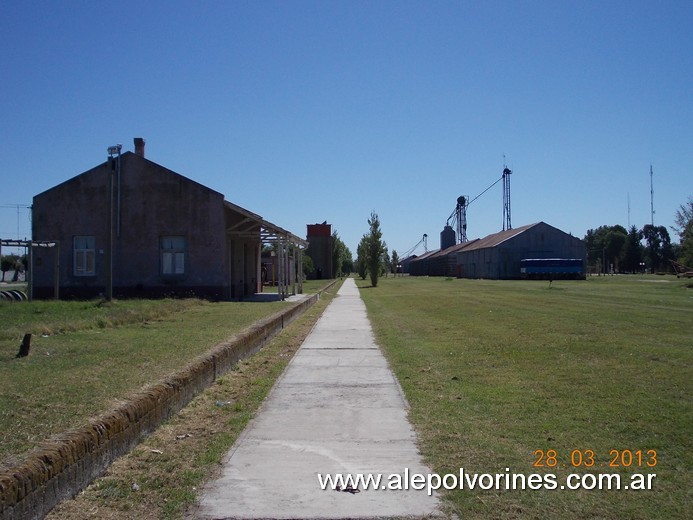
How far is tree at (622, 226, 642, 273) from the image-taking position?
132 m

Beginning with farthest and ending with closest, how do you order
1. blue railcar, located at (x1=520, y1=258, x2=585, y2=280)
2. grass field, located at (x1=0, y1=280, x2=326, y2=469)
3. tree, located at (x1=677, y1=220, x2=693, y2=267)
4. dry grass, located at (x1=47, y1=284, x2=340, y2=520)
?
blue railcar, located at (x1=520, y1=258, x2=585, y2=280) → tree, located at (x1=677, y1=220, x2=693, y2=267) → grass field, located at (x1=0, y1=280, x2=326, y2=469) → dry grass, located at (x1=47, y1=284, x2=340, y2=520)

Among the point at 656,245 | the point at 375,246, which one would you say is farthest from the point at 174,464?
the point at 656,245

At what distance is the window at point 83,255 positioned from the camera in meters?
29.7

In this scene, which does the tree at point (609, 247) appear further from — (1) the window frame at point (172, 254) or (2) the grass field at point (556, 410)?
(2) the grass field at point (556, 410)

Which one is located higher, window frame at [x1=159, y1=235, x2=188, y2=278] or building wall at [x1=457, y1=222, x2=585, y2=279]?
building wall at [x1=457, y1=222, x2=585, y2=279]

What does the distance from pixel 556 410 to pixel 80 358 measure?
21.9 ft

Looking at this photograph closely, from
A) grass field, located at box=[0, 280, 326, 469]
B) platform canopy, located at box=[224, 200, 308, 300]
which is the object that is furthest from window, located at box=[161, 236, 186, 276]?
grass field, located at box=[0, 280, 326, 469]

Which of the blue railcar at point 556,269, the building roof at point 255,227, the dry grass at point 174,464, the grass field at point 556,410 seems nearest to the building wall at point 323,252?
the blue railcar at point 556,269

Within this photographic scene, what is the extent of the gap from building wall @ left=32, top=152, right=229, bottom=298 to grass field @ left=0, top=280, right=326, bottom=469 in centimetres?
927

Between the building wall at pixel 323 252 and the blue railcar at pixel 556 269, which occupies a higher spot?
the building wall at pixel 323 252

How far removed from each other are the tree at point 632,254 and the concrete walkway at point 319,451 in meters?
Result: 132

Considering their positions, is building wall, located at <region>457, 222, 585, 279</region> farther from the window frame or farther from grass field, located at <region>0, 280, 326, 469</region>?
grass field, located at <region>0, 280, 326, 469</region>

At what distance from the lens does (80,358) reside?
33.3 ft

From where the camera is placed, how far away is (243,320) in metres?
17.9
